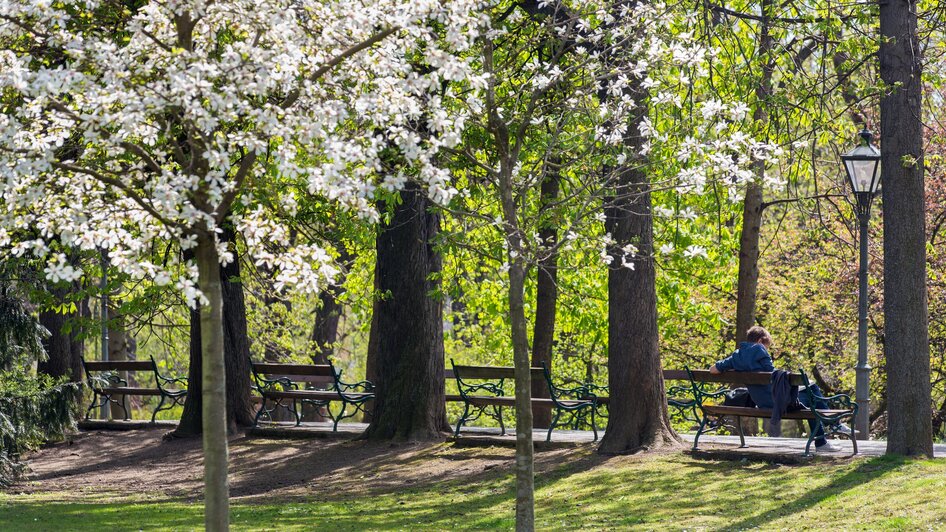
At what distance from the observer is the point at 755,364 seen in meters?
12.3

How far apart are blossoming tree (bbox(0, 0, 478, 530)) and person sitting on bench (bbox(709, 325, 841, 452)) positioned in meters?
6.18

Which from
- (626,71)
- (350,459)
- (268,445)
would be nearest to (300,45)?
(626,71)

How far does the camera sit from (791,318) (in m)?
23.8

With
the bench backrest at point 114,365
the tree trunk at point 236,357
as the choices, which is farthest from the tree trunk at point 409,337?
the bench backrest at point 114,365

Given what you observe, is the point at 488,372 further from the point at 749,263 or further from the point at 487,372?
the point at 749,263

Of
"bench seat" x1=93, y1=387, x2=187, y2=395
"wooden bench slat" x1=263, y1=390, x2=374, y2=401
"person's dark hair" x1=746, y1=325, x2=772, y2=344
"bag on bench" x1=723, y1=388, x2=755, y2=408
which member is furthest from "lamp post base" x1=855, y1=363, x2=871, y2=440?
"bench seat" x1=93, y1=387, x2=187, y2=395

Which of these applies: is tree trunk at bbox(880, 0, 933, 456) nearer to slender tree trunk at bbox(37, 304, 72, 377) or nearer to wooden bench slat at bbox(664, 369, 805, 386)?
wooden bench slat at bbox(664, 369, 805, 386)

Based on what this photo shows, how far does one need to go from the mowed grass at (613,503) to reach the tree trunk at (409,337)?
1.88 m

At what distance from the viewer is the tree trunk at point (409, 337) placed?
1411cm

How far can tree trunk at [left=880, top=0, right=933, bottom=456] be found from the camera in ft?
35.3

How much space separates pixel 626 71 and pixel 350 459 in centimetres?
635

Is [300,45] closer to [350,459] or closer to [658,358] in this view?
[658,358]

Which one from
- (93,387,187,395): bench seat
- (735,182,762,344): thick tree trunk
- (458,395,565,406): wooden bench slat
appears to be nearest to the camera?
(458,395,565,406): wooden bench slat

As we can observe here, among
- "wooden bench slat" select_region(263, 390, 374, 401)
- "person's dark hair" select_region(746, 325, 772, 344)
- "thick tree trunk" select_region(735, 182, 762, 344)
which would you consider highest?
"thick tree trunk" select_region(735, 182, 762, 344)
